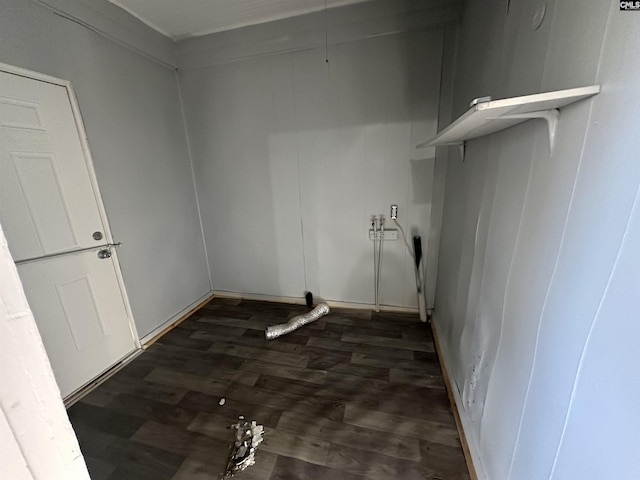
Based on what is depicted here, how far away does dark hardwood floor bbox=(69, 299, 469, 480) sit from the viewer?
4.43 feet

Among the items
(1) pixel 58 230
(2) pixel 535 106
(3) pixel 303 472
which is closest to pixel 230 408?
(3) pixel 303 472

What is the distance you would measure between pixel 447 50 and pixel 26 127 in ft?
9.81

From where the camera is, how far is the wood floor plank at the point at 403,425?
1.45 m

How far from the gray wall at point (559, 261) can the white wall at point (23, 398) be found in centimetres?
112

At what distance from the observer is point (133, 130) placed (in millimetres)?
2260

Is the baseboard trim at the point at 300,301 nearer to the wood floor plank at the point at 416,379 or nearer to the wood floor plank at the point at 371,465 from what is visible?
the wood floor plank at the point at 416,379

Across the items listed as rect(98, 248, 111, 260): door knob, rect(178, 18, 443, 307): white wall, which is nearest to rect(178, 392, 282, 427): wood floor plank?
rect(98, 248, 111, 260): door knob

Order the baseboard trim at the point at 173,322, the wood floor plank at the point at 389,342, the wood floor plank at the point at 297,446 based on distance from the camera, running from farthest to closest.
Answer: the baseboard trim at the point at 173,322, the wood floor plank at the point at 389,342, the wood floor plank at the point at 297,446

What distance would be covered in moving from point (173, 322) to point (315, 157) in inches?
88.3

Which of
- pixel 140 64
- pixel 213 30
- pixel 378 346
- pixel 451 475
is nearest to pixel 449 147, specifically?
pixel 378 346

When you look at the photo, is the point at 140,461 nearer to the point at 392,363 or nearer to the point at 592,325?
the point at 392,363

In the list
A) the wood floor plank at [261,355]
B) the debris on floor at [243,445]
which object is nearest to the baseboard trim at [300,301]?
the wood floor plank at [261,355]

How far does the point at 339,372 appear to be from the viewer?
195cm

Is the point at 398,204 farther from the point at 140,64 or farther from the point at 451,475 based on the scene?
the point at 140,64
